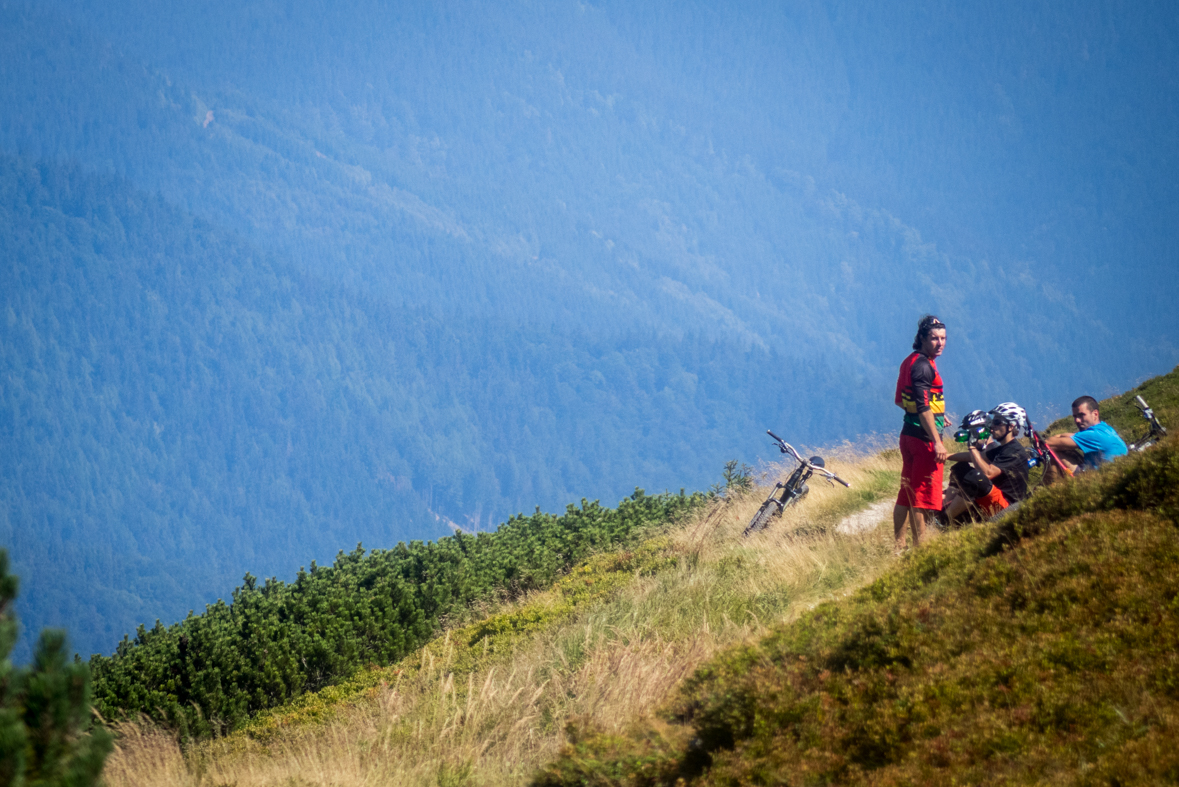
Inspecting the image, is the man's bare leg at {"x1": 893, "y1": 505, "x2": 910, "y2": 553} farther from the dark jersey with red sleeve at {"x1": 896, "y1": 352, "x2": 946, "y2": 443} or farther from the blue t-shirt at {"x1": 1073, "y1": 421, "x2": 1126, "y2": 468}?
the blue t-shirt at {"x1": 1073, "y1": 421, "x2": 1126, "y2": 468}

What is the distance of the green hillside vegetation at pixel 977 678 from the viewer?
6.81 feet

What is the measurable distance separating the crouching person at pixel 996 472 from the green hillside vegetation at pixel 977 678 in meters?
2.42

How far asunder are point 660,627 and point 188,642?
15.5 feet

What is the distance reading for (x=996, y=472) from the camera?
5.84 meters

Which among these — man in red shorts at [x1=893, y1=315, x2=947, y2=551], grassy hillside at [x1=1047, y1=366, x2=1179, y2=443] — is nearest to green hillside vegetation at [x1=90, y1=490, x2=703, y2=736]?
man in red shorts at [x1=893, y1=315, x2=947, y2=551]

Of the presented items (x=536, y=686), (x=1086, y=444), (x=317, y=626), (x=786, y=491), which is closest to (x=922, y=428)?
(x=1086, y=444)

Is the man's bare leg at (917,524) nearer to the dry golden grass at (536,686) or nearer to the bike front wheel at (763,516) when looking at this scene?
the dry golden grass at (536,686)

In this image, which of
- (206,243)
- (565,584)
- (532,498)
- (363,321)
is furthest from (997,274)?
(565,584)

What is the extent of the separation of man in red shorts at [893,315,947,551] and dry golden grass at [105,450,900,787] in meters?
0.45

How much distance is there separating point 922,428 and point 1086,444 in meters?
1.49

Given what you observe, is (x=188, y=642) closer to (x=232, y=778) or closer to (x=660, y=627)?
(x=232, y=778)

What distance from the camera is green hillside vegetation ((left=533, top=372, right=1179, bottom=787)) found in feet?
6.81

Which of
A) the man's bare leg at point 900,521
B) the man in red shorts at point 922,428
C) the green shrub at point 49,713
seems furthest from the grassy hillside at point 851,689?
the green shrub at point 49,713

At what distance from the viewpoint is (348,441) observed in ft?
294
